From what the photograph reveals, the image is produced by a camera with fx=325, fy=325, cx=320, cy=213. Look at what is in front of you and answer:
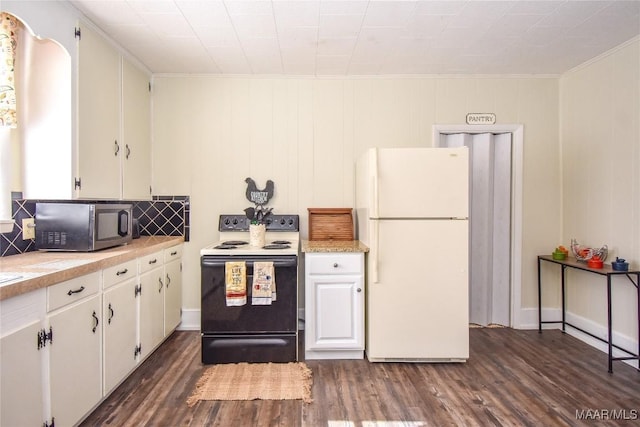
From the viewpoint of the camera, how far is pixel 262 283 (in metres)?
2.32

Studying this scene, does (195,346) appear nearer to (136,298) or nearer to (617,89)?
(136,298)

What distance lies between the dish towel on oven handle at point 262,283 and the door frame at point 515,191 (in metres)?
1.94

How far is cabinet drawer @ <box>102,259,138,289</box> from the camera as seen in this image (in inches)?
72.1

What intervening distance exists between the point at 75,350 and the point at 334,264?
1577 millimetres

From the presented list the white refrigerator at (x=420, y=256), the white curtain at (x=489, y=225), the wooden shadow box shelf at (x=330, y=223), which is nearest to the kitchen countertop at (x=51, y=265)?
the wooden shadow box shelf at (x=330, y=223)

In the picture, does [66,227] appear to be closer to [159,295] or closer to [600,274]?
[159,295]

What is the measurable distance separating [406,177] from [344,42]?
3.64 feet

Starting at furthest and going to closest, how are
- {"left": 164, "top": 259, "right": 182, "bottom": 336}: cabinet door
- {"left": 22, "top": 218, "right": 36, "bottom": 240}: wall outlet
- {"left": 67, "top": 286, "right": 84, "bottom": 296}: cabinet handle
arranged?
{"left": 164, "top": 259, "right": 182, "bottom": 336}: cabinet door, {"left": 22, "top": 218, "right": 36, "bottom": 240}: wall outlet, {"left": 67, "top": 286, "right": 84, "bottom": 296}: cabinet handle

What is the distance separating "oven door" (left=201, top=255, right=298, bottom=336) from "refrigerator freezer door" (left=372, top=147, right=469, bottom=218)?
827 mm

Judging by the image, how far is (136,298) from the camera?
2.16m

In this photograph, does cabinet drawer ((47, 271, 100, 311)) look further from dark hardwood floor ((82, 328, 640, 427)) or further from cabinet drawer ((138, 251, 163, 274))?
dark hardwood floor ((82, 328, 640, 427))

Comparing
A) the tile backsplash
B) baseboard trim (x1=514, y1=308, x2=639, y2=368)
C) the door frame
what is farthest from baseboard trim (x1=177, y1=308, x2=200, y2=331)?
baseboard trim (x1=514, y1=308, x2=639, y2=368)

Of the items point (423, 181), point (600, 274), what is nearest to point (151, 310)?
point (423, 181)

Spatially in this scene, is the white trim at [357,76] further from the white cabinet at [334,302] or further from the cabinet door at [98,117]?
the white cabinet at [334,302]
